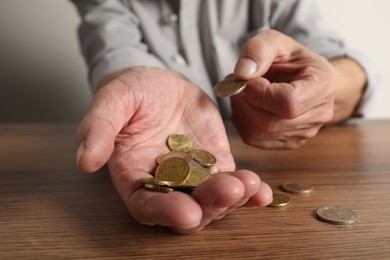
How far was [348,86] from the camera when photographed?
99 centimetres

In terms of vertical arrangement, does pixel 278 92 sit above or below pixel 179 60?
above

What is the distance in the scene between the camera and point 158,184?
50cm

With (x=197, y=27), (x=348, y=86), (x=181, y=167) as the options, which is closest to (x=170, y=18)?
(x=197, y=27)

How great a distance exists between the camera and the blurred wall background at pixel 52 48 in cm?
165

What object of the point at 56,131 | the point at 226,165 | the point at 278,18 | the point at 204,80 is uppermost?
the point at 278,18

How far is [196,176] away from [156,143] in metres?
0.14

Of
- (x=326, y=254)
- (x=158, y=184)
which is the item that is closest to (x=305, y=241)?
(x=326, y=254)

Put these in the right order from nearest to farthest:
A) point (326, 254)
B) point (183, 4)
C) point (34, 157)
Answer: point (326, 254) → point (34, 157) → point (183, 4)

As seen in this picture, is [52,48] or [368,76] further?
[52,48]

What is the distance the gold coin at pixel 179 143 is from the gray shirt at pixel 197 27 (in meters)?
0.49

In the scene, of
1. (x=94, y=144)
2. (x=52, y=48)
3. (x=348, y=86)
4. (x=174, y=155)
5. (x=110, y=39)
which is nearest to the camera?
(x=94, y=144)

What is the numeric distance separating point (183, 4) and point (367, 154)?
624 mm

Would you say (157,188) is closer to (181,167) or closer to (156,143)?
(181,167)

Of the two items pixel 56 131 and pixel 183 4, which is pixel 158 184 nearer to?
pixel 56 131
